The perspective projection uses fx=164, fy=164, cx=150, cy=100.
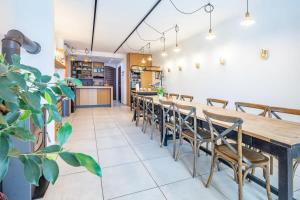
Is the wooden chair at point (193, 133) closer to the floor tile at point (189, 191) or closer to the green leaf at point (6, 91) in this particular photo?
the floor tile at point (189, 191)

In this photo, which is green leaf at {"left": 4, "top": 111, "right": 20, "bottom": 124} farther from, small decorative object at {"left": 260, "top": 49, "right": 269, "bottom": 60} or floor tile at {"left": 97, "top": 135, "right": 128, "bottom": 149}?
small decorative object at {"left": 260, "top": 49, "right": 269, "bottom": 60}

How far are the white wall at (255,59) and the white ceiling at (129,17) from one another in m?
0.38

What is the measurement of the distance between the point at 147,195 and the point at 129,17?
3890 mm

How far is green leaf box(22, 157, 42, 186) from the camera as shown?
0.47 m

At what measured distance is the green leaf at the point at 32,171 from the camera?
1.54 feet

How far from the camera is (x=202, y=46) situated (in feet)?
16.3

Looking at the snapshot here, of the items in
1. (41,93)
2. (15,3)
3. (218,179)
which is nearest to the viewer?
(41,93)

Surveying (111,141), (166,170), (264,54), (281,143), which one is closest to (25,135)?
(281,143)

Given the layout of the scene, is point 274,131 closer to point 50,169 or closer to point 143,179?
point 143,179

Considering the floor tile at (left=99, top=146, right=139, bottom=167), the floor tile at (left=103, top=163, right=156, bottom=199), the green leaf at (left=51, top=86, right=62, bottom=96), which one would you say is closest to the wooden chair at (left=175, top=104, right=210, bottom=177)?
the floor tile at (left=103, top=163, right=156, bottom=199)

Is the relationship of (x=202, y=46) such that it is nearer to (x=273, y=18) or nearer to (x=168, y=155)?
(x=273, y=18)

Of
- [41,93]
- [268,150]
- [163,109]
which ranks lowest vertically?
[268,150]

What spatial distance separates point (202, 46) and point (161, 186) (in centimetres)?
431

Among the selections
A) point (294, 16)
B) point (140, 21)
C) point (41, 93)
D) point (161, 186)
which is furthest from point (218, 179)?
point (140, 21)
